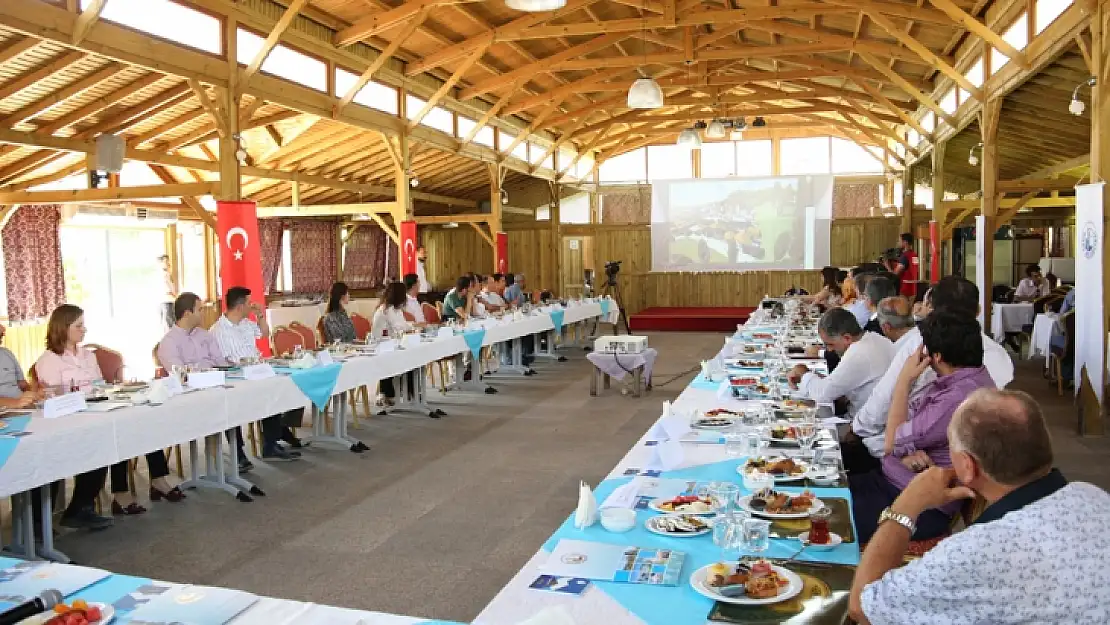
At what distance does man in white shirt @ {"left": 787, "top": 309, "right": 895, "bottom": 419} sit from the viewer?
156 inches

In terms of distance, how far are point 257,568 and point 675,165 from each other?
54.3 ft

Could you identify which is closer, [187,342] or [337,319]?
[187,342]

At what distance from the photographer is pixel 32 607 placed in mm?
1659

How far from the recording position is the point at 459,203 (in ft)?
63.6

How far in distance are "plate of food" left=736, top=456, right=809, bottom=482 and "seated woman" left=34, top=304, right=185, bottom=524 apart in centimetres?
362

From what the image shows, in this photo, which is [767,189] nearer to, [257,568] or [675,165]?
[675,165]

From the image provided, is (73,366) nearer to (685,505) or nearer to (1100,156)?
(685,505)

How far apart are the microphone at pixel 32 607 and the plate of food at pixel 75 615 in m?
0.02

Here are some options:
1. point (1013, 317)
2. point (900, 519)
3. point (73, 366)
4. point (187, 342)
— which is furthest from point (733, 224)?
point (900, 519)

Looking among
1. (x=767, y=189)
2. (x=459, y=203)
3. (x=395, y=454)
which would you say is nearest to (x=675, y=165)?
(x=767, y=189)

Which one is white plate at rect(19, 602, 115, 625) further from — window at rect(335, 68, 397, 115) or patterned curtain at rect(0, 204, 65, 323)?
patterned curtain at rect(0, 204, 65, 323)

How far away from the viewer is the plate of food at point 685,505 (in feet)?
7.70

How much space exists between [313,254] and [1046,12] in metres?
14.3

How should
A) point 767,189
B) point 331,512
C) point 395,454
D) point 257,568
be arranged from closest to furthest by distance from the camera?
point 257,568, point 331,512, point 395,454, point 767,189
